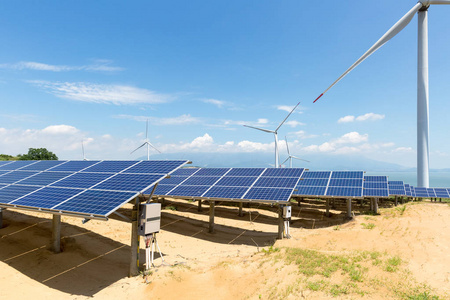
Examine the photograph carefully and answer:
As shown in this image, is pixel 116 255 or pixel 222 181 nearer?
pixel 116 255

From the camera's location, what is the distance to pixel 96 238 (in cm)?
2173

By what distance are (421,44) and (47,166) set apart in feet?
202

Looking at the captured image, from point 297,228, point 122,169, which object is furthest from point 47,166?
point 297,228

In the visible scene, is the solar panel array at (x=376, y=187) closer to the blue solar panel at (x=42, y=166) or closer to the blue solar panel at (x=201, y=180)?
the blue solar panel at (x=201, y=180)

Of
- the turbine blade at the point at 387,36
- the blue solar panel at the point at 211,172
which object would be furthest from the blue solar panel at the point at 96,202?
the turbine blade at the point at 387,36

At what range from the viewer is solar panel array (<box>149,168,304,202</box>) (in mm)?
Answer: 22983

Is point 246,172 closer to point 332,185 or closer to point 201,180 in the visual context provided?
point 201,180

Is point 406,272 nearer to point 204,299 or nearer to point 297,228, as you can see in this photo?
point 204,299

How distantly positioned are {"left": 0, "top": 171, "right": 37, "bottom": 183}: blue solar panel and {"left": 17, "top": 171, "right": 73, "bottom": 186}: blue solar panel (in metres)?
1.35

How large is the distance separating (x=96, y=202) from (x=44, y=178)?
10022 millimetres

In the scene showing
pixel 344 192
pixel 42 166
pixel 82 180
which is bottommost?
pixel 344 192

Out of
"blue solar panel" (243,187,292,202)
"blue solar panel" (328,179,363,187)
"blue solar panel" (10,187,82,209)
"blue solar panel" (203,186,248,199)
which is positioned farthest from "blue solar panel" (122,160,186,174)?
"blue solar panel" (328,179,363,187)

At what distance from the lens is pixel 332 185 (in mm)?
34594

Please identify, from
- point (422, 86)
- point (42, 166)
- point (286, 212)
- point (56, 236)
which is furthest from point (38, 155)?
point (422, 86)
